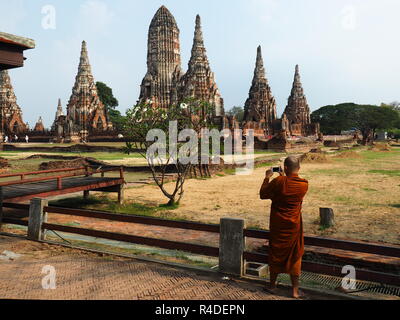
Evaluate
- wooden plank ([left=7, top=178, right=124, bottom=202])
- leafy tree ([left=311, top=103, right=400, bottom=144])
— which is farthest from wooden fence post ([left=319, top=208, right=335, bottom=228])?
leafy tree ([left=311, top=103, right=400, bottom=144])

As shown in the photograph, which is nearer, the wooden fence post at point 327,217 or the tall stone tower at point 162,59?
the wooden fence post at point 327,217

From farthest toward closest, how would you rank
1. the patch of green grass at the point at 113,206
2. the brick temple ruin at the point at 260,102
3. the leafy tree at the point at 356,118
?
the leafy tree at the point at 356,118 < the brick temple ruin at the point at 260,102 < the patch of green grass at the point at 113,206

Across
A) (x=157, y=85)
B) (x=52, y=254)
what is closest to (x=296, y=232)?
(x=52, y=254)

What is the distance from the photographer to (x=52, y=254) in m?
5.68

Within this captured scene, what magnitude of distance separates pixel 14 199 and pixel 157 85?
5508 cm

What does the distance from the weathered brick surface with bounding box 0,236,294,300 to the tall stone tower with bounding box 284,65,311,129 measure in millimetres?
73511

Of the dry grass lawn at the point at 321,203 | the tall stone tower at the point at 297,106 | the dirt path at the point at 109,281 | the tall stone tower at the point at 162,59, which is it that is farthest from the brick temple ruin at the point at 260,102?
the dirt path at the point at 109,281

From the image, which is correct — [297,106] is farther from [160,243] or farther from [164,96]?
[160,243]

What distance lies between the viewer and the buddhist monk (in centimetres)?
395

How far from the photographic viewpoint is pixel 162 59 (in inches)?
2363

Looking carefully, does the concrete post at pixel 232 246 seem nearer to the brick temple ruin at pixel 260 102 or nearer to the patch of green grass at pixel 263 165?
the patch of green grass at pixel 263 165

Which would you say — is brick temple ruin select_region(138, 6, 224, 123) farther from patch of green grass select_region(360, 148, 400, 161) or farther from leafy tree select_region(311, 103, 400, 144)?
leafy tree select_region(311, 103, 400, 144)

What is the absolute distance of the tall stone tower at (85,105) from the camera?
53844 mm
